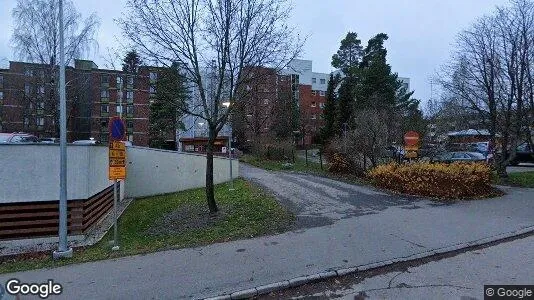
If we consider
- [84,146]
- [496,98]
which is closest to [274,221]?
[84,146]

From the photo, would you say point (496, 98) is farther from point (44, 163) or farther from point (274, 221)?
point (44, 163)

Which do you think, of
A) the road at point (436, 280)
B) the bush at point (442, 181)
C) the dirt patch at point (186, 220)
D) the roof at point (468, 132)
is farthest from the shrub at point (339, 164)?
the road at point (436, 280)

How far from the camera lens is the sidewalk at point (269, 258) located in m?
5.05

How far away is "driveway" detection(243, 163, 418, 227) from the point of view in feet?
Answer: 31.7

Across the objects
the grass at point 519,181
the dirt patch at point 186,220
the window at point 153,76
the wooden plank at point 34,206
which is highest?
the window at point 153,76

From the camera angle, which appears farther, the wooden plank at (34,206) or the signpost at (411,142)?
the signpost at (411,142)

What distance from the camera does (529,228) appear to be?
803cm

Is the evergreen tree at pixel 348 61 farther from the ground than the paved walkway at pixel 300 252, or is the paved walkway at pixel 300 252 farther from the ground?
the evergreen tree at pixel 348 61

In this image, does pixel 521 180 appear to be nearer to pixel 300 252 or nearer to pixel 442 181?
pixel 442 181

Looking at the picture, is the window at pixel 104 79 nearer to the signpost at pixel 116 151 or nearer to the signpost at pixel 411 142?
the signpost at pixel 411 142

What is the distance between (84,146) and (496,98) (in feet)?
63.4

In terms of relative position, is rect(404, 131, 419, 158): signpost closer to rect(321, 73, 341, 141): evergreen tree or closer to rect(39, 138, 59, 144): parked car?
rect(39, 138, 59, 144): parked car

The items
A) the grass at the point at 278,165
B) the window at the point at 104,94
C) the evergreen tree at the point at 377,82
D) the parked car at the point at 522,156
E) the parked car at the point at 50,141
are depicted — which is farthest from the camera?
the window at the point at 104,94

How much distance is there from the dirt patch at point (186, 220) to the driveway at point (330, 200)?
2.30 meters
